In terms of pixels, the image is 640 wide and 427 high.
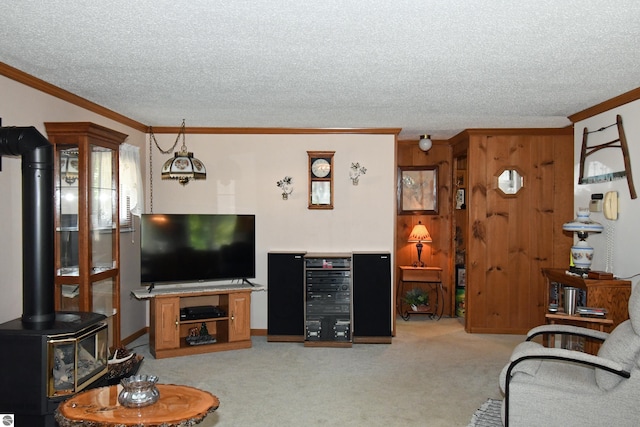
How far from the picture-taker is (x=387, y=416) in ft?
13.5

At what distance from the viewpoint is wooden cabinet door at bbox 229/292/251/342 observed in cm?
604

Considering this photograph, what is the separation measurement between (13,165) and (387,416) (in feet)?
10.6

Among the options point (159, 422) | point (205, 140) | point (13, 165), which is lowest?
point (159, 422)

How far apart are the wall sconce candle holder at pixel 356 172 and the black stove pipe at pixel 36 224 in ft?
12.0

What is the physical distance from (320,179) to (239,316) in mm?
1824

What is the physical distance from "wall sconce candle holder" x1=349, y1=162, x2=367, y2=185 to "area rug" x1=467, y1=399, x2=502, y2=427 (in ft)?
9.94

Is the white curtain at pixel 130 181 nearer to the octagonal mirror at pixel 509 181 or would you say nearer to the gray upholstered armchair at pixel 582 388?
the gray upholstered armchair at pixel 582 388

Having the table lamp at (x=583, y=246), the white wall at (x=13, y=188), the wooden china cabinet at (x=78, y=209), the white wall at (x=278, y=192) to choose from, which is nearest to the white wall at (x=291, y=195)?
the white wall at (x=278, y=192)

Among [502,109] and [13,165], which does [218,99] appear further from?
[502,109]

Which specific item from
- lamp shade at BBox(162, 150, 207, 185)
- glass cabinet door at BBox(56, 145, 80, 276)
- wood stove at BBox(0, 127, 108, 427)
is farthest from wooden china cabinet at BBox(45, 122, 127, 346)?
lamp shade at BBox(162, 150, 207, 185)

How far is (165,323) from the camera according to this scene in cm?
570

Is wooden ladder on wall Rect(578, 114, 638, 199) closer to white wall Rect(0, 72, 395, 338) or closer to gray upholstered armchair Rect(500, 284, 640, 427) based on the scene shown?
gray upholstered armchair Rect(500, 284, 640, 427)

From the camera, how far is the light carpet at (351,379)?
162 inches

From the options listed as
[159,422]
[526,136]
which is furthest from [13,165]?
[526,136]
